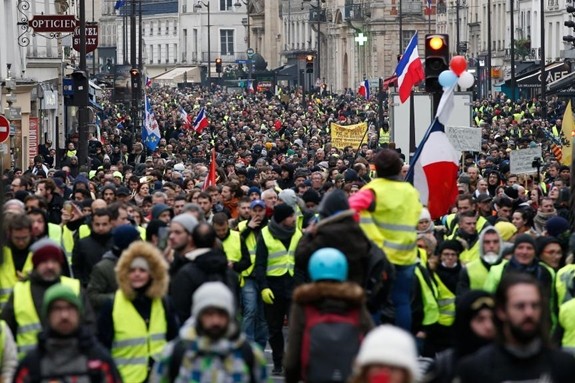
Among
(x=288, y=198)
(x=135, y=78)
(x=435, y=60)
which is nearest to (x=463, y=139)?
(x=435, y=60)

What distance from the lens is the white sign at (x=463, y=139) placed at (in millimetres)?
28000

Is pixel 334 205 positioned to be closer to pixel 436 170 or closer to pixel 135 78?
pixel 436 170

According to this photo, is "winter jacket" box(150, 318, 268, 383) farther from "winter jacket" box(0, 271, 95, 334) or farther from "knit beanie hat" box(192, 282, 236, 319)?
"winter jacket" box(0, 271, 95, 334)

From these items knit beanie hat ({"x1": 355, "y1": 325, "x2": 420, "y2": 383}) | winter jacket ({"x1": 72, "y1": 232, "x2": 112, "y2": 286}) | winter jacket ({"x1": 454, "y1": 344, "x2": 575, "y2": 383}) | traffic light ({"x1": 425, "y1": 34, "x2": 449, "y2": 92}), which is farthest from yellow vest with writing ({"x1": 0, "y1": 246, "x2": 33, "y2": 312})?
traffic light ({"x1": 425, "y1": 34, "x2": 449, "y2": 92})

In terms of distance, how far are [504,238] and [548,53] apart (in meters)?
71.8

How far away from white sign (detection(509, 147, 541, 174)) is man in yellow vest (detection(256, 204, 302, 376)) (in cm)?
1099

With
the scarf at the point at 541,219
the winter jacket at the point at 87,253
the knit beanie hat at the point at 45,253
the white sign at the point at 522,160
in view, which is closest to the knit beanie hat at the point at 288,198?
the scarf at the point at 541,219

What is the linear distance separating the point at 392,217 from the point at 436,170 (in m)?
4.33

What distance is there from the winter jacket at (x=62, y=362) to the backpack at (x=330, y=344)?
120 centimetres

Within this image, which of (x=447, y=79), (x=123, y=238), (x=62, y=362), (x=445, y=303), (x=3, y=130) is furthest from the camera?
(x=3, y=130)

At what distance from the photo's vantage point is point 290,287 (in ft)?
57.8

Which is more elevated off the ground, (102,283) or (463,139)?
(463,139)

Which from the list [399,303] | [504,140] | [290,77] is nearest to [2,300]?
[399,303]

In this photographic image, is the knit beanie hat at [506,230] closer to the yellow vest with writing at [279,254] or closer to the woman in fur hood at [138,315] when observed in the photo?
the yellow vest with writing at [279,254]
